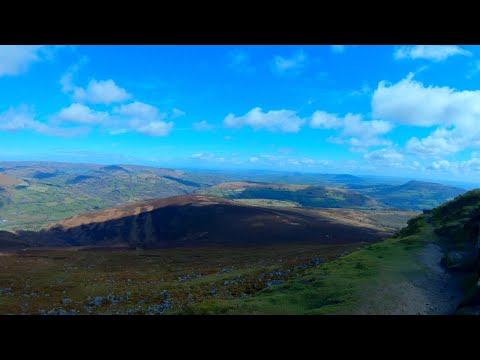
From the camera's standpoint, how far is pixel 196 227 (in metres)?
148

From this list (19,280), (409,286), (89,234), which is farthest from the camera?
(89,234)

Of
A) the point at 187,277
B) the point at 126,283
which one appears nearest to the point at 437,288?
the point at 187,277

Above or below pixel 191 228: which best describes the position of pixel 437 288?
above

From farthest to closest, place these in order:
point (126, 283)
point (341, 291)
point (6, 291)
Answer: point (126, 283) < point (6, 291) < point (341, 291)

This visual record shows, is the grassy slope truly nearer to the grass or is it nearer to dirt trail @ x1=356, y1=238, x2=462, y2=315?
dirt trail @ x1=356, y1=238, x2=462, y2=315

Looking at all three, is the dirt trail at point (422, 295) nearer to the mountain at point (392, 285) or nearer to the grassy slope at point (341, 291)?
the mountain at point (392, 285)

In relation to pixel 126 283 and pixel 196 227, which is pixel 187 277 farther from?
pixel 196 227

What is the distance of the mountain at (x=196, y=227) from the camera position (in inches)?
4845
